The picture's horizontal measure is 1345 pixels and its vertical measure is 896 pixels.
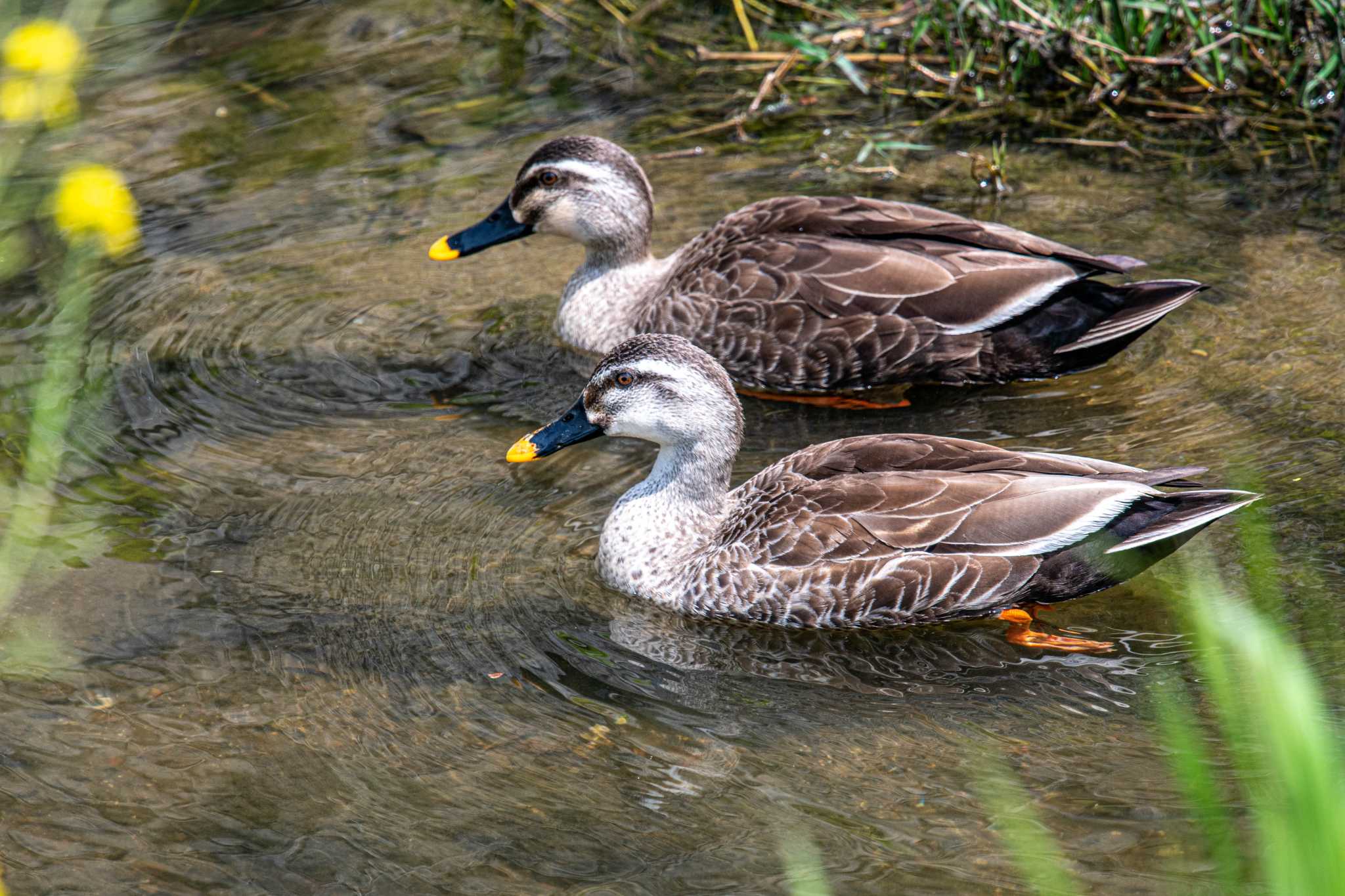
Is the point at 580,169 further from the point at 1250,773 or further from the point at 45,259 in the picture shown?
the point at 1250,773

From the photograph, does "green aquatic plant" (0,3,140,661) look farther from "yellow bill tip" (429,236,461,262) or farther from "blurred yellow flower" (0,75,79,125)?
"yellow bill tip" (429,236,461,262)

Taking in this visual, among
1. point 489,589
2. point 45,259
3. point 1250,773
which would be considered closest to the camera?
point 1250,773

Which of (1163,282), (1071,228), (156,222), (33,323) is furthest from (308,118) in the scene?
(1163,282)

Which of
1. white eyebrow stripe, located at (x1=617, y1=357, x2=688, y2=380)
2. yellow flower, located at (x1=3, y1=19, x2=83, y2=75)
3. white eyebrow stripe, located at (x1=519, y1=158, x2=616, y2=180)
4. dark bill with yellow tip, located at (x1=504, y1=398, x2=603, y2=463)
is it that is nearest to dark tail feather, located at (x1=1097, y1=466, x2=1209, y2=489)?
white eyebrow stripe, located at (x1=617, y1=357, x2=688, y2=380)

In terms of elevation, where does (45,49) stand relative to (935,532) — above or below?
above

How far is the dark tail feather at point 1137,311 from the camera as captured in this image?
22.3 feet

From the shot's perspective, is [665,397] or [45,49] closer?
[45,49]

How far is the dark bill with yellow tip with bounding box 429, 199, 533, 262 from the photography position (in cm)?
805

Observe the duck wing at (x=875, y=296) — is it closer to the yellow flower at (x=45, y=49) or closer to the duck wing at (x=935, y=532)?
the duck wing at (x=935, y=532)

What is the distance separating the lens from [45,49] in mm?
4043

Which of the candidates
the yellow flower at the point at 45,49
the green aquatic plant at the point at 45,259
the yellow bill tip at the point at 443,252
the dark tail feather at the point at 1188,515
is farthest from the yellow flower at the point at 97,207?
the yellow bill tip at the point at 443,252

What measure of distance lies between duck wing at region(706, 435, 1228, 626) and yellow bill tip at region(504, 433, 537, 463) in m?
0.93

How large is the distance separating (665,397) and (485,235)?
2.58 meters

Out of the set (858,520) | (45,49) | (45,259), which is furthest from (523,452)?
(45,259)
